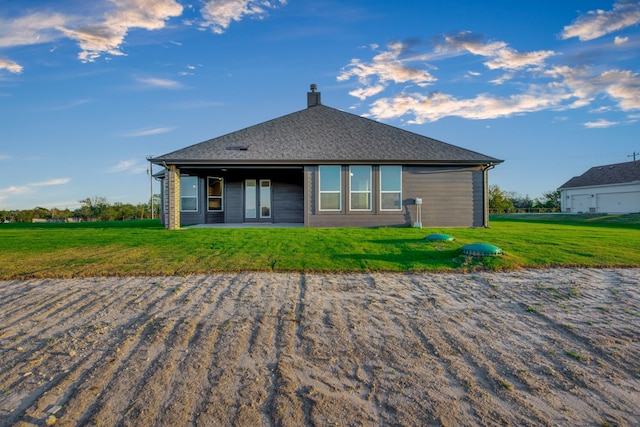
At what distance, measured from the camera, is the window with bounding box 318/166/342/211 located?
572 inches

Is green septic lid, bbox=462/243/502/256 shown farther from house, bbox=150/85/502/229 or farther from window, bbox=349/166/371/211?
window, bbox=349/166/371/211

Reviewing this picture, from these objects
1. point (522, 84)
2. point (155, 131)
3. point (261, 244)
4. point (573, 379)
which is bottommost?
point (573, 379)

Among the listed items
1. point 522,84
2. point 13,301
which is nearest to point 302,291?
point 13,301

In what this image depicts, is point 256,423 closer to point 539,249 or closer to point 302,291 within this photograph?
point 302,291

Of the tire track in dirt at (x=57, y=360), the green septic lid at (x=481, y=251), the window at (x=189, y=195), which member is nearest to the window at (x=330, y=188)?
→ the window at (x=189, y=195)

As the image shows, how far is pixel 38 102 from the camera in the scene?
49.4ft

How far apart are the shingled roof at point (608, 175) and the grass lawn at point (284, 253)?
2872 centimetres

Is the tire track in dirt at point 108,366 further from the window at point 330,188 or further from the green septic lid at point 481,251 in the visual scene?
the window at point 330,188

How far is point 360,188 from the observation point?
48.2 feet

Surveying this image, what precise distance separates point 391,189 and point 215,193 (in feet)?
28.6

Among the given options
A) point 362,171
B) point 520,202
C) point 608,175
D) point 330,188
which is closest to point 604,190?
point 608,175

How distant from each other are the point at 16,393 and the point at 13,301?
3.50m

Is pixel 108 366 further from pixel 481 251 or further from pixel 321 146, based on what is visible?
pixel 321 146

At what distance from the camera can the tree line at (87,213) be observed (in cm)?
2919
